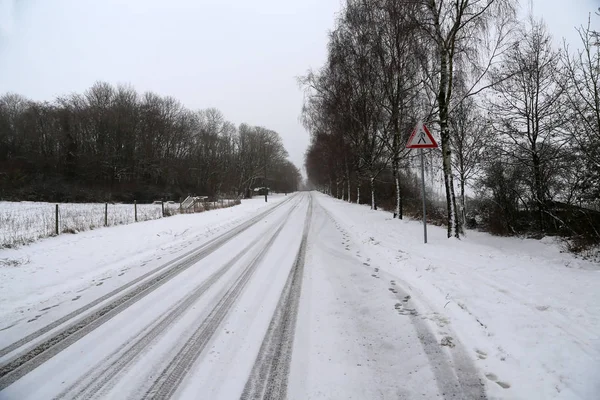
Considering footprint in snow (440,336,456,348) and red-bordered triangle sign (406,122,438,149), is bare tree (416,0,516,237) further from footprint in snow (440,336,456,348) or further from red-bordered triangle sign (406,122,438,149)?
footprint in snow (440,336,456,348)

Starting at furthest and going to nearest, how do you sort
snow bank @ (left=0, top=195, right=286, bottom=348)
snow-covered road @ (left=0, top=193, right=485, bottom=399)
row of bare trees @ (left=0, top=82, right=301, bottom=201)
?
row of bare trees @ (left=0, top=82, right=301, bottom=201), snow bank @ (left=0, top=195, right=286, bottom=348), snow-covered road @ (left=0, top=193, right=485, bottom=399)

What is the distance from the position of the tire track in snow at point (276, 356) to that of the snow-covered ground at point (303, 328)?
0.06 ft

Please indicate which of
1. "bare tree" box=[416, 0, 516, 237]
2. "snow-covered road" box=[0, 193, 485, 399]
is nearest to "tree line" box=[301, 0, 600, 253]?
A: "bare tree" box=[416, 0, 516, 237]

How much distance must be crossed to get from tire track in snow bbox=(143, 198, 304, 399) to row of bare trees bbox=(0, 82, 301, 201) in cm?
4030

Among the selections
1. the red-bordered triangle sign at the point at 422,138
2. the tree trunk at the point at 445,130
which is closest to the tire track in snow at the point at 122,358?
the red-bordered triangle sign at the point at 422,138

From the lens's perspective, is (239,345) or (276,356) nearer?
(276,356)

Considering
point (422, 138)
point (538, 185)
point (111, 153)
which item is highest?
point (111, 153)

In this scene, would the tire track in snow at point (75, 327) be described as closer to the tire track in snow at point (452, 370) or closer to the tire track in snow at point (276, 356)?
the tire track in snow at point (276, 356)

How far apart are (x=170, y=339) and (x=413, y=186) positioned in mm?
26812

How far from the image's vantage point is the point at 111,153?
46.8 metres

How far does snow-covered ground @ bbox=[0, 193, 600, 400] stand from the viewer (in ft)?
8.38

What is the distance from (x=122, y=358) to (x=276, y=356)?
5.09ft

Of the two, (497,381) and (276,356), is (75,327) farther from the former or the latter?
(497,381)

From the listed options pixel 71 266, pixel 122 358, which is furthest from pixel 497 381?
pixel 71 266
